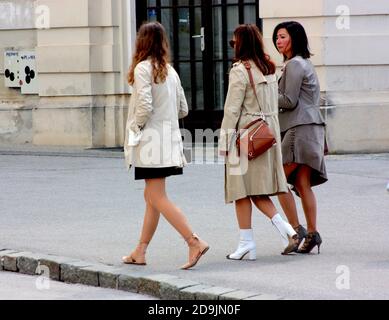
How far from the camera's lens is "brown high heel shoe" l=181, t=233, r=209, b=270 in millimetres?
9430

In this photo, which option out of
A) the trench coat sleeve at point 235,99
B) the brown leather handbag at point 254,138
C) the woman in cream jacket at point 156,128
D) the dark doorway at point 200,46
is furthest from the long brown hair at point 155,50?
the dark doorway at point 200,46

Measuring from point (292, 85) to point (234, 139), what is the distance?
71 centimetres

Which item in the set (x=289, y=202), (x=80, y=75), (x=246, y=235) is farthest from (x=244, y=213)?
(x=80, y=75)

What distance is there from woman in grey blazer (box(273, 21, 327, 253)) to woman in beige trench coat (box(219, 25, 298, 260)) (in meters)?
0.27

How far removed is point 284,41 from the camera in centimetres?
1012

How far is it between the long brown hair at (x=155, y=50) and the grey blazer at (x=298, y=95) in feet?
3.79

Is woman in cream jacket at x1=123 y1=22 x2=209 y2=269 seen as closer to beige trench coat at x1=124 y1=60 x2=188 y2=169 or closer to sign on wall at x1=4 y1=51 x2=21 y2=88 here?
beige trench coat at x1=124 y1=60 x2=188 y2=169

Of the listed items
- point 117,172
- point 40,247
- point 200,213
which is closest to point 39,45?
point 117,172

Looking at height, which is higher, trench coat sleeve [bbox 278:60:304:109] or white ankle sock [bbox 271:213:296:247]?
trench coat sleeve [bbox 278:60:304:109]

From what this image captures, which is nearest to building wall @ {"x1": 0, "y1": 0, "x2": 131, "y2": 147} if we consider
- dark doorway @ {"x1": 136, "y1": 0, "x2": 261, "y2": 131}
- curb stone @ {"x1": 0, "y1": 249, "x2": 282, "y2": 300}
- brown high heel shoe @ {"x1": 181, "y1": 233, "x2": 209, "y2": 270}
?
dark doorway @ {"x1": 136, "y1": 0, "x2": 261, "y2": 131}

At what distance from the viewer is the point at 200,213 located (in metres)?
12.4

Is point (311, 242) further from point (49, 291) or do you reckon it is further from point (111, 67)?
point (111, 67)

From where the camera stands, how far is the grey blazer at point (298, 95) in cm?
1005

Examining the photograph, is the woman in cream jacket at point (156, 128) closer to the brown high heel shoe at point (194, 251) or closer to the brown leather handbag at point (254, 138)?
the brown high heel shoe at point (194, 251)
